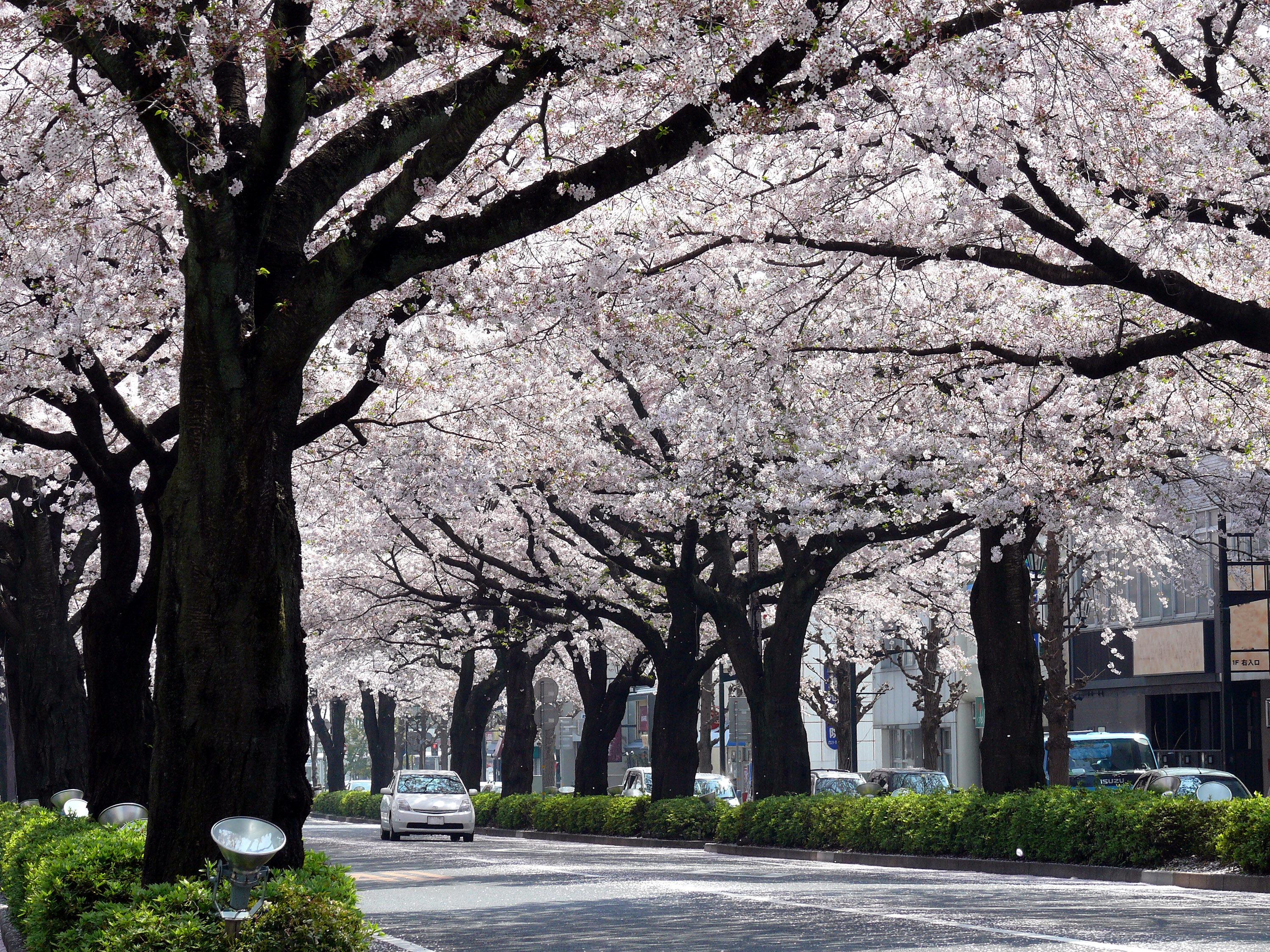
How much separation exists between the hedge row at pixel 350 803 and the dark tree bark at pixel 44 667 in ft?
100

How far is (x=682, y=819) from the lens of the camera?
1224 inches

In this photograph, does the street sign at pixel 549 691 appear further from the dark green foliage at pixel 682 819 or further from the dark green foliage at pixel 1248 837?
the dark green foliage at pixel 1248 837

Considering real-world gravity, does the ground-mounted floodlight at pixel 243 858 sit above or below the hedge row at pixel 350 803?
above

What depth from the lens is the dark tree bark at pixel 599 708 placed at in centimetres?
3828

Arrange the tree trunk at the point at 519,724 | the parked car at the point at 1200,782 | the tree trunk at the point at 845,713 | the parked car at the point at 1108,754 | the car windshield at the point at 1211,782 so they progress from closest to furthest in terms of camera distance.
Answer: the parked car at the point at 1200,782, the car windshield at the point at 1211,782, the parked car at the point at 1108,754, the tree trunk at the point at 519,724, the tree trunk at the point at 845,713

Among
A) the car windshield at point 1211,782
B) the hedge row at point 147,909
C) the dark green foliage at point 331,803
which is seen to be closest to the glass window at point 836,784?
the car windshield at point 1211,782

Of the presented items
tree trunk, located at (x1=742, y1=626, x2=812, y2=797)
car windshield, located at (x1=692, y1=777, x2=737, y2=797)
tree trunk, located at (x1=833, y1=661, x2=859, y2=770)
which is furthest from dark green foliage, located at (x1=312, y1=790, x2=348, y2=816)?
tree trunk, located at (x1=742, y1=626, x2=812, y2=797)

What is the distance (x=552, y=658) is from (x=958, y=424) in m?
32.2

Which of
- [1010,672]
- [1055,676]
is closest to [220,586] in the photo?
[1010,672]

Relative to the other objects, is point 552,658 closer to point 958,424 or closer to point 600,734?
point 600,734

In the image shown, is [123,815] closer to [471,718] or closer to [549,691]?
[471,718]

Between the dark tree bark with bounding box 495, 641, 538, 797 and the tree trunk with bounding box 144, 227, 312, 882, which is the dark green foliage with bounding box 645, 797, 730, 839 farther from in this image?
the tree trunk with bounding box 144, 227, 312, 882

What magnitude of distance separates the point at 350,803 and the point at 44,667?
3860 centimetres

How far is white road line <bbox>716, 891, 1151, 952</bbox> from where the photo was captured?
421 inches
